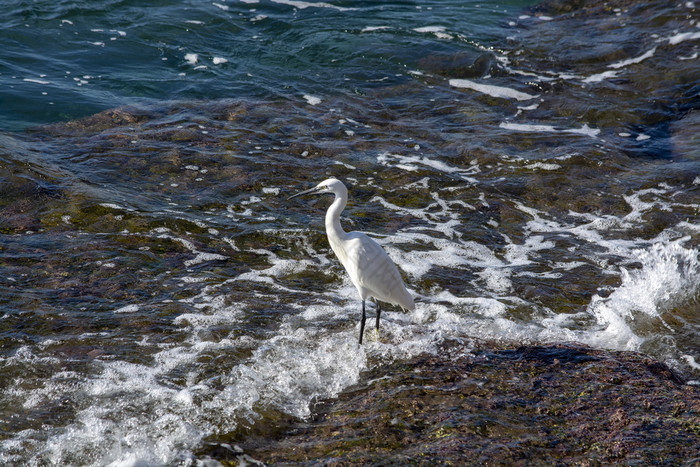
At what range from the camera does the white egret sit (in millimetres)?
4887

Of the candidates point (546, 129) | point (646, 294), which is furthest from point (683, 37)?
point (646, 294)

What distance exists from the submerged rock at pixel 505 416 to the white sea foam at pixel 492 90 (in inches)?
248

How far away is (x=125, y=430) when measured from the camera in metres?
3.79

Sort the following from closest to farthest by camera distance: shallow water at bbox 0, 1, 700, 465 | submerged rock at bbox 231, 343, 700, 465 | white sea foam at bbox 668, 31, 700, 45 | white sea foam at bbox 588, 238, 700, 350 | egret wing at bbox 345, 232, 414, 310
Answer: submerged rock at bbox 231, 343, 700, 465, shallow water at bbox 0, 1, 700, 465, egret wing at bbox 345, 232, 414, 310, white sea foam at bbox 588, 238, 700, 350, white sea foam at bbox 668, 31, 700, 45

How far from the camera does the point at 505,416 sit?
381 centimetres

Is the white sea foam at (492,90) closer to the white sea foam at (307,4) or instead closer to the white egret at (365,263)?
the white sea foam at (307,4)

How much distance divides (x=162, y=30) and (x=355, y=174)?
20.4 feet

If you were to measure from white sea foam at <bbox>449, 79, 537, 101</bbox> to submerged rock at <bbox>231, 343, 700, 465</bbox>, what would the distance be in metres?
6.29

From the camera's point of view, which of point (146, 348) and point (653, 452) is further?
point (146, 348)

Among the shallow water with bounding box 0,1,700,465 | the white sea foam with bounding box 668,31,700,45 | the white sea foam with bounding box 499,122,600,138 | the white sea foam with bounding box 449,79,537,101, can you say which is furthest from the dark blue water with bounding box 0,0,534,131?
the white sea foam with bounding box 668,31,700,45

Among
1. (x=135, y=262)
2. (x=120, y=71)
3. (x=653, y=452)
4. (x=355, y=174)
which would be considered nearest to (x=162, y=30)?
(x=120, y=71)

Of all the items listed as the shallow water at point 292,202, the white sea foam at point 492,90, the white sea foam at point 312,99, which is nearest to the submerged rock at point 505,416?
the shallow water at point 292,202

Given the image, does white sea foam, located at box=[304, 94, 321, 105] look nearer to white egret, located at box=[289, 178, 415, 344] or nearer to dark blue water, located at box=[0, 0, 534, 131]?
dark blue water, located at box=[0, 0, 534, 131]

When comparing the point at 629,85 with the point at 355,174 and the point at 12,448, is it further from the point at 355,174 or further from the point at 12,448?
the point at 12,448
